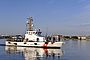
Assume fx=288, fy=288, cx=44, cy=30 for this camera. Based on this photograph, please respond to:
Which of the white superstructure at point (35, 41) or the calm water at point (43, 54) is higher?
the white superstructure at point (35, 41)

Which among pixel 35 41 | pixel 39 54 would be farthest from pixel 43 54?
pixel 35 41

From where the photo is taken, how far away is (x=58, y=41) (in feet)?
214

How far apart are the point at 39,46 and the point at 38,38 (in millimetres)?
1803

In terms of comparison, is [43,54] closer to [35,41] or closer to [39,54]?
[39,54]

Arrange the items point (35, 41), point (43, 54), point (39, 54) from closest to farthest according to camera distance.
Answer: point (39, 54) → point (43, 54) → point (35, 41)

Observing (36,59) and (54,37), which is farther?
(54,37)

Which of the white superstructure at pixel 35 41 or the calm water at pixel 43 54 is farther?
the white superstructure at pixel 35 41

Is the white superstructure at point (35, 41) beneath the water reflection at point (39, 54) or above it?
above

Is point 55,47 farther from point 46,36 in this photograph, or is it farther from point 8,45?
point 8,45

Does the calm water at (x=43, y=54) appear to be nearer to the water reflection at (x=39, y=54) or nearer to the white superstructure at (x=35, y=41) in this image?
the water reflection at (x=39, y=54)

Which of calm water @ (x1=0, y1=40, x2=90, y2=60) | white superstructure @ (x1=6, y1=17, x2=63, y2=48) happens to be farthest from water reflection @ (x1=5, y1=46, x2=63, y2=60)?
white superstructure @ (x1=6, y1=17, x2=63, y2=48)

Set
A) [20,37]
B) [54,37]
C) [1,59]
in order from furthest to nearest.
Answer: [20,37], [54,37], [1,59]

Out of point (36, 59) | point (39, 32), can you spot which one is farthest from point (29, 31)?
point (36, 59)

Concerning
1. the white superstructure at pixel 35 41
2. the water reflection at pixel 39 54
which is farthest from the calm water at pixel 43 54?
the white superstructure at pixel 35 41
